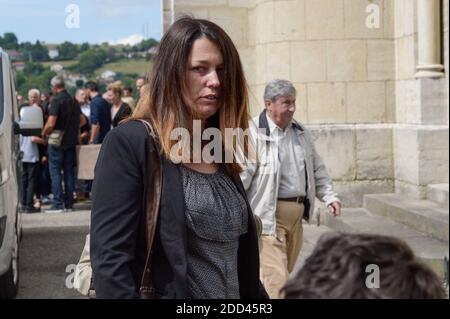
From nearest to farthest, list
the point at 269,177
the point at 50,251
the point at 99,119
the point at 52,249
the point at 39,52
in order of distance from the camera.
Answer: the point at 269,177, the point at 50,251, the point at 52,249, the point at 39,52, the point at 99,119

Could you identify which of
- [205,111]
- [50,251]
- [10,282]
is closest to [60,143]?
[50,251]

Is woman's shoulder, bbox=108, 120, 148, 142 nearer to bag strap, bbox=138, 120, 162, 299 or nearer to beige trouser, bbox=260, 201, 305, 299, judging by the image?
bag strap, bbox=138, 120, 162, 299

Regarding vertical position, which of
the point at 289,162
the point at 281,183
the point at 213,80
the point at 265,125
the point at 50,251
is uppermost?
the point at 213,80

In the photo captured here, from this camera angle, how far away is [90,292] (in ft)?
10.2

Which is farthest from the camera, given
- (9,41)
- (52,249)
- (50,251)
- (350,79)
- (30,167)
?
(30,167)

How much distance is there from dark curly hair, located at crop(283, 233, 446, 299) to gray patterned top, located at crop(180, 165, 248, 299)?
4.03 ft

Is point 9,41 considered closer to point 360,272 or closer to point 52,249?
point 52,249

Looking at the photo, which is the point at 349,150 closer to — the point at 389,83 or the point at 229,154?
the point at 389,83

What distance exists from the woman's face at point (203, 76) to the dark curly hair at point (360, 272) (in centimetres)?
142

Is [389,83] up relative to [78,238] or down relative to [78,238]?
up

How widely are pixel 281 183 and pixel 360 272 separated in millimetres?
4823

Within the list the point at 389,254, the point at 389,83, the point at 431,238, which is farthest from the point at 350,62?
the point at 389,254

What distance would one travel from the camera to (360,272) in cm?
173

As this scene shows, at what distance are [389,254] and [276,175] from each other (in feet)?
15.5
